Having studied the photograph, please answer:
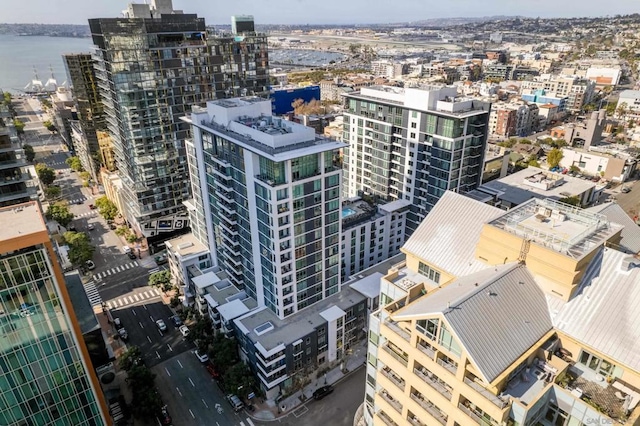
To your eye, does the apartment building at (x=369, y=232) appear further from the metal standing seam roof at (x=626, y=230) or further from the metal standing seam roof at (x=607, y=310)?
the metal standing seam roof at (x=607, y=310)

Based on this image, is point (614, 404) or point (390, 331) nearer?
point (614, 404)

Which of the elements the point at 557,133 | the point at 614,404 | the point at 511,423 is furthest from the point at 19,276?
the point at 557,133

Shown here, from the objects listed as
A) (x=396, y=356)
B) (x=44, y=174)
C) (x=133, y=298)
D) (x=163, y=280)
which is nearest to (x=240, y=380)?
(x=396, y=356)

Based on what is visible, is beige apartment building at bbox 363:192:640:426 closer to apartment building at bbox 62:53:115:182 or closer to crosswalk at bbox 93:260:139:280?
crosswalk at bbox 93:260:139:280

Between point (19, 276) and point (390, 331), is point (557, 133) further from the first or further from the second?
point (19, 276)

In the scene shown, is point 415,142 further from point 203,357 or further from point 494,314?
point 203,357

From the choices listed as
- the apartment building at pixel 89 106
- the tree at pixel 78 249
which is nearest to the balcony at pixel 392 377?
the tree at pixel 78 249

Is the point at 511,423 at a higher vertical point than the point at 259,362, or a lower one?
higher
